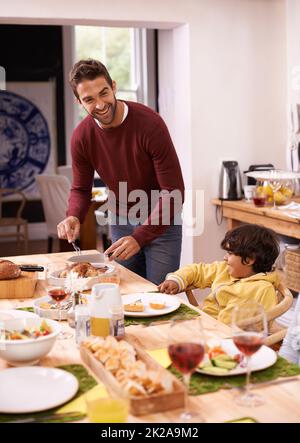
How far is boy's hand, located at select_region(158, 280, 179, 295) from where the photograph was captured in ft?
8.05

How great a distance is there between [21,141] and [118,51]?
166cm

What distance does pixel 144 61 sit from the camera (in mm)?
7828

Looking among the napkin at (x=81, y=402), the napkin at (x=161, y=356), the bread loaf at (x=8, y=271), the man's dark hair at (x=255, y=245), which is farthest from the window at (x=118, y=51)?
the napkin at (x=81, y=402)

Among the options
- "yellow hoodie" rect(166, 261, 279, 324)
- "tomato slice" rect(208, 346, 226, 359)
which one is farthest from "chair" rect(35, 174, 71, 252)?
"tomato slice" rect(208, 346, 226, 359)

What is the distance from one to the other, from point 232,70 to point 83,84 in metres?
2.30

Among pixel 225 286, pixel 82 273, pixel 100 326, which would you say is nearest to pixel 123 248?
pixel 82 273

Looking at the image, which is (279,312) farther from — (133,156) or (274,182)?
(274,182)

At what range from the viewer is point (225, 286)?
2424mm

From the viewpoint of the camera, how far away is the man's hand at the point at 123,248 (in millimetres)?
2568

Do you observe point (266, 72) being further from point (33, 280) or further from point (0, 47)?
point (0, 47)

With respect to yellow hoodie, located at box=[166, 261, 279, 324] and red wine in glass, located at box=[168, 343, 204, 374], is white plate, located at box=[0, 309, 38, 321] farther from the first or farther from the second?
red wine in glass, located at box=[168, 343, 204, 374]

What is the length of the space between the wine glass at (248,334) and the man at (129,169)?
1.15 metres

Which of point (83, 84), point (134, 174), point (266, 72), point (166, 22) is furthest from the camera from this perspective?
point (266, 72)

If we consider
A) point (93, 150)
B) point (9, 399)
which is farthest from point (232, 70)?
point (9, 399)
